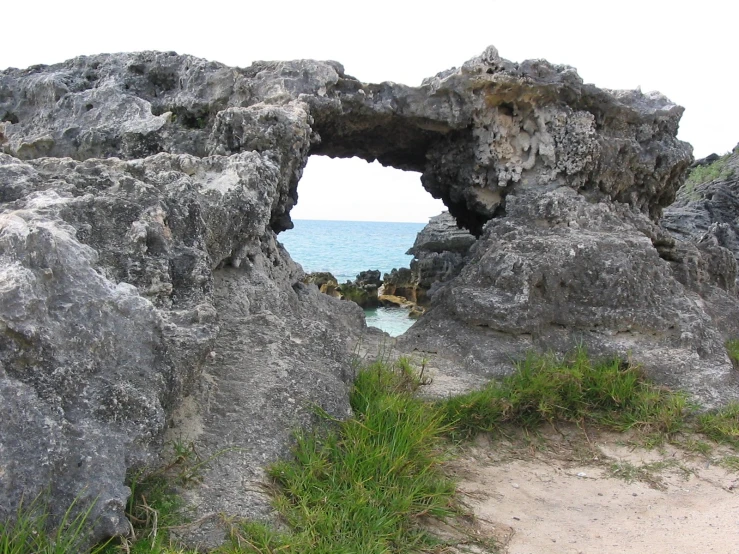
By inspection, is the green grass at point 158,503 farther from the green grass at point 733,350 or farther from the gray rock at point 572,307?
the green grass at point 733,350

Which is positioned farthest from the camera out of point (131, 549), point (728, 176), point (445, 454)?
point (728, 176)

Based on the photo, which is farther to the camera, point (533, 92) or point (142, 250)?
point (533, 92)

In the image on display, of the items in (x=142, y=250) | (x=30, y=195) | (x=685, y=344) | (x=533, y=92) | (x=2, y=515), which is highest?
(x=533, y=92)

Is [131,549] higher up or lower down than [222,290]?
lower down

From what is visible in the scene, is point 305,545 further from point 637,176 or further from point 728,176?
point 728,176

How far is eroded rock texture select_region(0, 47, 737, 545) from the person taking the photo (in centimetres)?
258

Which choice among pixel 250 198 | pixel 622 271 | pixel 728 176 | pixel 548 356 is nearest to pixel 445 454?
pixel 548 356

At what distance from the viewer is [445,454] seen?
12.5 feet

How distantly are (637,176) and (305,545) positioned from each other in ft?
15.8

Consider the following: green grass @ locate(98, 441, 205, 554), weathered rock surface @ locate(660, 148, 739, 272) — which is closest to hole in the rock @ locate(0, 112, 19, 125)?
green grass @ locate(98, 441, 205, 554)

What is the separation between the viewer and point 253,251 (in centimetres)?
443

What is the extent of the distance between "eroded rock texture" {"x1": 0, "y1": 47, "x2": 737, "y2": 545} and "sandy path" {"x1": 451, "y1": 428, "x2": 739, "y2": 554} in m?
A: 0.83

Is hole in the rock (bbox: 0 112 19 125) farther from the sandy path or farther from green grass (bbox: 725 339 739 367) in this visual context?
green grass (bbox: 725 339 739 367)

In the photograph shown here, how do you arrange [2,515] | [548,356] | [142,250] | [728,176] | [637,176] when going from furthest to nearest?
1. [728,176]
2. [637,176]
3. [548,356]
4. [142,250]
5. [2,515]
